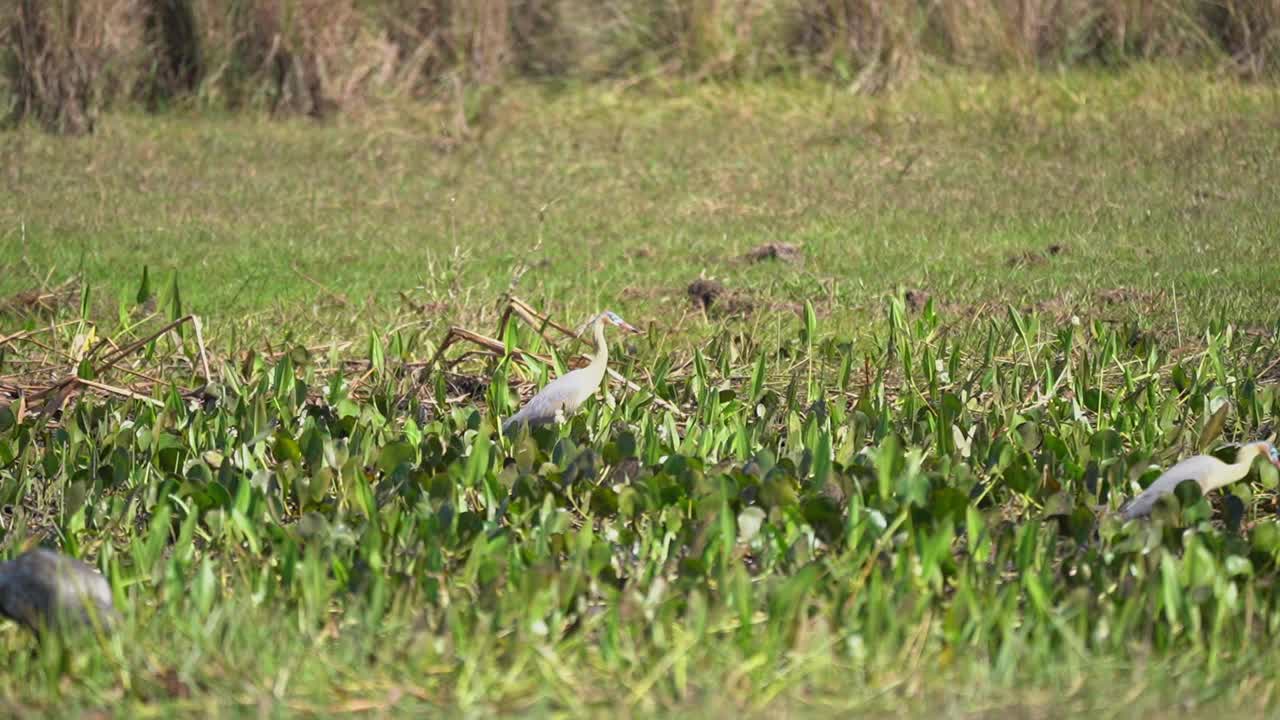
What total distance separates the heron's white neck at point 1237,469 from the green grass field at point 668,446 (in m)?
0.09

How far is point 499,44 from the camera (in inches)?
510

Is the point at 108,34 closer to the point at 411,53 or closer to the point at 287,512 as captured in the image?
the point at 411,53

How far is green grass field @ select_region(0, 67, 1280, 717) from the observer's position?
335 centimetres

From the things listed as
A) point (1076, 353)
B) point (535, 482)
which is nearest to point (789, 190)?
point (1076, 353)

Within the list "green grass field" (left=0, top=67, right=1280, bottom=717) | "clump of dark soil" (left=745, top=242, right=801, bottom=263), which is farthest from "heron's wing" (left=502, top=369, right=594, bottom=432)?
"clump of dark soil" (left=745, top=242, right=801, bottom=263)

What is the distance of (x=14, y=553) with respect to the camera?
3.85 m

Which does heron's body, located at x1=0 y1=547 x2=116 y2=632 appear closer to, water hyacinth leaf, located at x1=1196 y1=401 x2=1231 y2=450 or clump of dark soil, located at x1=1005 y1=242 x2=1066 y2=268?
water hyacinth leaf, located at x1=1196 y1=401 x2=1231 y2=450

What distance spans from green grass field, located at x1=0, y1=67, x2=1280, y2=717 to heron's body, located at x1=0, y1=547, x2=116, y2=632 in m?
0.07

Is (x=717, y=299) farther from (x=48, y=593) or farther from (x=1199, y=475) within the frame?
(x=48, y=593)

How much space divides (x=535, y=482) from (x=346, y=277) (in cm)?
364

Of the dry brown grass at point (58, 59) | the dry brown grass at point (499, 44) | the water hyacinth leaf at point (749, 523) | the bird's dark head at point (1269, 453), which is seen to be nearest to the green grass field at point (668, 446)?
the water hyacinth leaf at point (749, 523)

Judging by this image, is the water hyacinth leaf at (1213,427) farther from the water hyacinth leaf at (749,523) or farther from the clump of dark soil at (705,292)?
the clump of dark soil at (705,292)

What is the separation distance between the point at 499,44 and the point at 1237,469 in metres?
9.36

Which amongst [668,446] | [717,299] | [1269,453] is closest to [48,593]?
[668,446]
